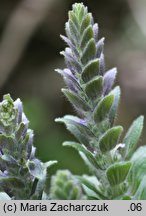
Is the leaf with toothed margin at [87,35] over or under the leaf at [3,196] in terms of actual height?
over

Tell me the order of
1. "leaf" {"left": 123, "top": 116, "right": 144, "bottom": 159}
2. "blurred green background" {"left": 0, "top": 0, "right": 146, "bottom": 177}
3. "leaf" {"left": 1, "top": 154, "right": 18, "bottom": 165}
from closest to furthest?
1. "leaf" {"left": 1, "top": 154, "right": 18, "bottom": 165}
2. "leaf" {"left": 123, "top": 116, "right": 144, "bottom": 159}
3. "blurred green background" {"left": 0, "top": 0, "right": 146, "bottom": 177}

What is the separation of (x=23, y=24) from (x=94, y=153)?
3053 mm

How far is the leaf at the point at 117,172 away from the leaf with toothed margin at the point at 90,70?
0.14 m

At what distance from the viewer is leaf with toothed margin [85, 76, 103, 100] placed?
2.44ft

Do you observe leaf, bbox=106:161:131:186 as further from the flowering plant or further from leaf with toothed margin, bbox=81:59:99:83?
leaf with toothed margin, bbox=81:59:99:83

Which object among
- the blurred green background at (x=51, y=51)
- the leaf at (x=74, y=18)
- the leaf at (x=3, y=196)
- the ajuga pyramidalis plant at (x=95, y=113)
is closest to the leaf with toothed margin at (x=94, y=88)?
the ajuga pyramidalis plant at (x=95, y=113)

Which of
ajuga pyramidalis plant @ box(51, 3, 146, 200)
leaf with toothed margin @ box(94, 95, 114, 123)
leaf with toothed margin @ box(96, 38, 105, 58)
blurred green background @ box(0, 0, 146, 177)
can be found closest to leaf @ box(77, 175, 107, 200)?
ajuga pyramidalis plant @ box(51, 3, 146, 200)

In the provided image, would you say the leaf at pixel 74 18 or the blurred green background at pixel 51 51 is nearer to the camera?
the leaf at pixel 74 18

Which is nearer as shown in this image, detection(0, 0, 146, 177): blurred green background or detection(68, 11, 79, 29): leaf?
detection(68, 11, 79, 29): leaf

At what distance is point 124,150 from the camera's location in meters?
0.84

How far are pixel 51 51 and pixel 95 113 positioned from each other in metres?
3.21

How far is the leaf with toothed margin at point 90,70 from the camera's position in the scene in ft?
2.42

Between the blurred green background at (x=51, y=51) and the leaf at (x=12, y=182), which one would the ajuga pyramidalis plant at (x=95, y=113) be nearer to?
the leaf at (x=12, y=182)

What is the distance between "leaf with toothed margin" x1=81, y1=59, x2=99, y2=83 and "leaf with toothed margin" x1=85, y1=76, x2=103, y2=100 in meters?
0.01
